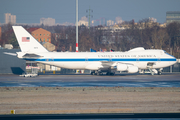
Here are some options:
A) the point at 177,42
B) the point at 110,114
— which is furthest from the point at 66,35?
the point at 110,114

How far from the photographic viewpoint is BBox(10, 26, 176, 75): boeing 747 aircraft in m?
46.3

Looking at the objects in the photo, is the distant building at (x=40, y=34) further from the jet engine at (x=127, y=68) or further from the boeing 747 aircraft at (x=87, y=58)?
the jet engine at (x=127, y=68)

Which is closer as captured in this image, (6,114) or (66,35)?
(6,114)

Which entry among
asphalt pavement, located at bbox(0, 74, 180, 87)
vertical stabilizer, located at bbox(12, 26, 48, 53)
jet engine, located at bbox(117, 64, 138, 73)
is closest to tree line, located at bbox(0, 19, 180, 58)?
jet engine, located at bbox(117, 64, 138, 73)

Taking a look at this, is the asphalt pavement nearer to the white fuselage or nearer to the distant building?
the white fuselage

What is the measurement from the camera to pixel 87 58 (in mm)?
47125

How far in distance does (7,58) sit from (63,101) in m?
36.4

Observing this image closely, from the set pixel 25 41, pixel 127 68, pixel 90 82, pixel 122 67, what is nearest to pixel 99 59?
pixel 122 67

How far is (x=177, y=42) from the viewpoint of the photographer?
10656 cm

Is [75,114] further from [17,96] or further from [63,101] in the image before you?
[17,96]

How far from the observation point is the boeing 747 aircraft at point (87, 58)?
46.3 metres

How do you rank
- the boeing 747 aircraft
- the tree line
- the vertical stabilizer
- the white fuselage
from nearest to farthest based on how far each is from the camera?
the boeing 747 aircraft, the white fuselage, the vertical stabilizer, the tree line

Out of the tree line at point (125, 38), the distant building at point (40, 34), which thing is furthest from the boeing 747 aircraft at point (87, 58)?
the distant building at point (40, 34)

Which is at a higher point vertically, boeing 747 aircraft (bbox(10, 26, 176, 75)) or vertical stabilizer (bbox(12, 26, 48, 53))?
vertical stabilizer (bbox(12, 26, 48, 53))
